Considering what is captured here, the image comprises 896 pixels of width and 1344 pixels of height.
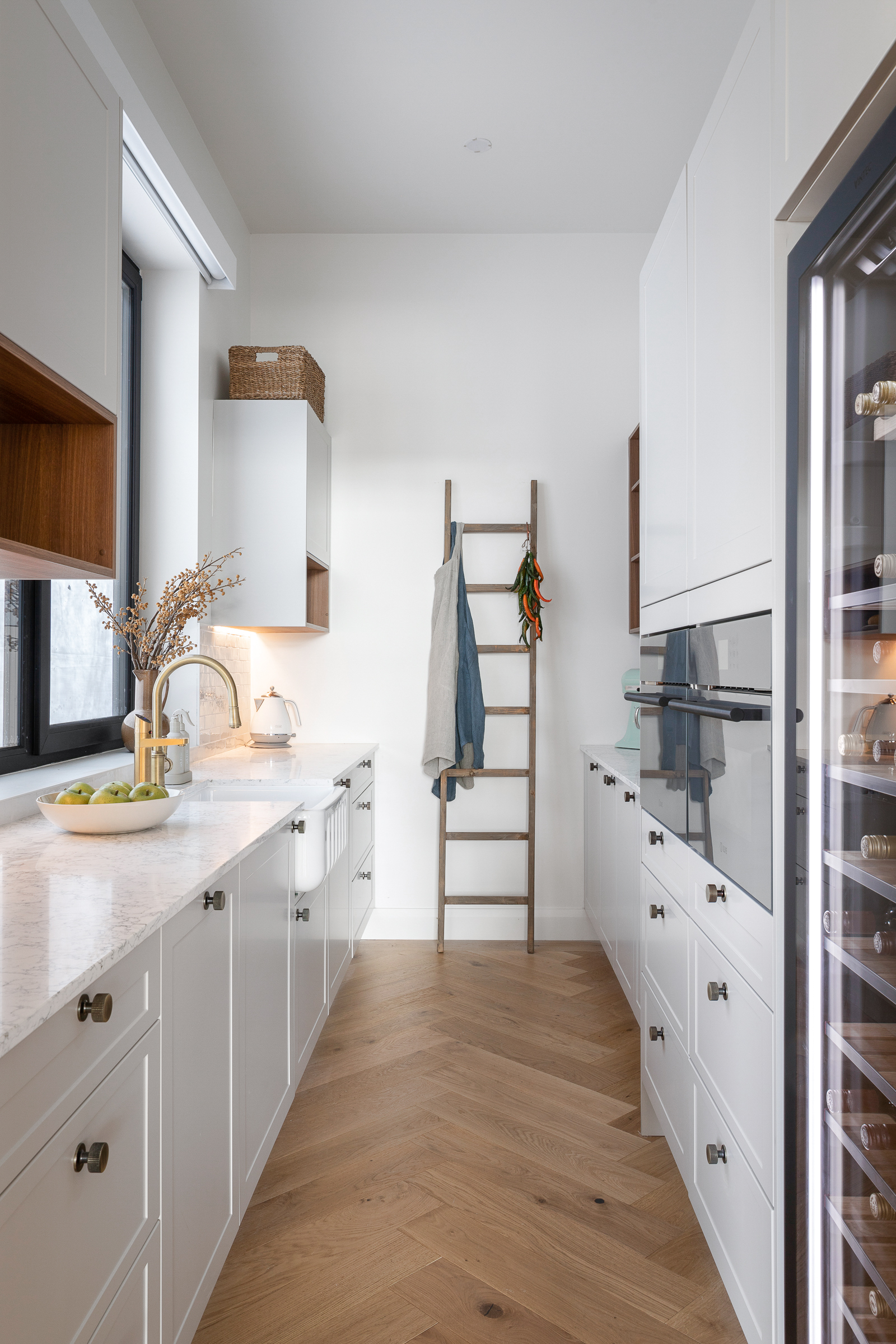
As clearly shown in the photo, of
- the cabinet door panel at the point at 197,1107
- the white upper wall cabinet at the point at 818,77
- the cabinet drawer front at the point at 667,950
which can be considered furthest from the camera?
the cabinet drawer front at the point at 667,950

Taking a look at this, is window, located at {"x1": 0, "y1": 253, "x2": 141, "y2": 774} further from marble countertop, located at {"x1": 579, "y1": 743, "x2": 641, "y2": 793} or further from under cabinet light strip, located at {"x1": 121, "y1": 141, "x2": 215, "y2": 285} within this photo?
marble countertop, located at {"x1": 579, "y1": 743, "x2": 641, "y2": 793}

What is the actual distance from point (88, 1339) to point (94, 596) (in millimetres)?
1595

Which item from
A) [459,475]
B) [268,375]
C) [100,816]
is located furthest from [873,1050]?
[459,475]

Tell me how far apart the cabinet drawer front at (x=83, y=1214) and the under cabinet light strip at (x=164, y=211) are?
2229 mm

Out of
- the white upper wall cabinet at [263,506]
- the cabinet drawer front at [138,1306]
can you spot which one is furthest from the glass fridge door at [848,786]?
the white upper wall cabinet at [263,506]

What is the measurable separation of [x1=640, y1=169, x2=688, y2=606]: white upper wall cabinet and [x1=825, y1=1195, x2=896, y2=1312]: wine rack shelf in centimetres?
110

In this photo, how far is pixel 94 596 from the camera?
82.5 inches

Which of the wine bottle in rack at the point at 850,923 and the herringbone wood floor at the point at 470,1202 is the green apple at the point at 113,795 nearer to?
the herringbone wood floor at the point at 470,1202

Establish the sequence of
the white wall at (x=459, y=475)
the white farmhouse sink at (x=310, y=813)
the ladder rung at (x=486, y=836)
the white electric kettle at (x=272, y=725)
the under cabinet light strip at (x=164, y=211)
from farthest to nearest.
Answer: the white wall at (x=459, y=475) < the ladder rung at (x=486, y=836) < the white electric kettle at (x=272, y=725) < the under cabinet light strip at (x=164, y=211) < the white farmhouse sink at (x=310, y=813)

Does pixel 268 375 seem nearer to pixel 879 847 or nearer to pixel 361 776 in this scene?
pixel 361 776

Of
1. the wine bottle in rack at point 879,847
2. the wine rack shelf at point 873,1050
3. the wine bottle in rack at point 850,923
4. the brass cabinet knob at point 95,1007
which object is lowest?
the wine rack shelf at point 873,1050

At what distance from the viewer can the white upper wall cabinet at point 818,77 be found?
0.88m

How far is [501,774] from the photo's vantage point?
11.8 feet

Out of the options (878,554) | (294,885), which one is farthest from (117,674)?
(878,554)
